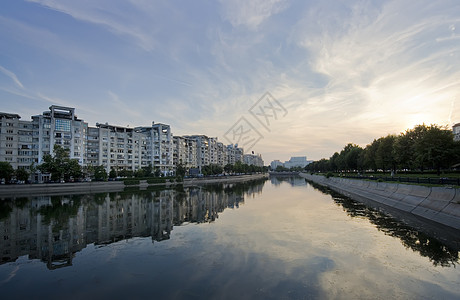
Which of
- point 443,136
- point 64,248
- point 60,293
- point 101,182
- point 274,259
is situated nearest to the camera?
point 60,293

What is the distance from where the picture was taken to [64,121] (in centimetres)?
8594

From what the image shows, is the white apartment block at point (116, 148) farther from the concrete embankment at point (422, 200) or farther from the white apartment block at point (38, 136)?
the concrete embankment at point (422, 200)

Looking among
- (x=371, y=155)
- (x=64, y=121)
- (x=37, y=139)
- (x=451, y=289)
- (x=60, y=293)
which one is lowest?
(x=451, y=289)

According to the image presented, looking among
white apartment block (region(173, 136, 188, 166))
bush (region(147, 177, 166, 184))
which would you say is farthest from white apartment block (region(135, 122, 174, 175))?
bush (region(147, 177, 166, 184))

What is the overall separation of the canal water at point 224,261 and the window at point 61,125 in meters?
68.1

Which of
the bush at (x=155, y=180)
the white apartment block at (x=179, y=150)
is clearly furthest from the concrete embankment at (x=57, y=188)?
the white apartment block at (x=179, y=150)

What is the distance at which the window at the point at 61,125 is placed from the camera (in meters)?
84.4

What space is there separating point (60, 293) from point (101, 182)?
68.5 metres

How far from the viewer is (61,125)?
85312 millimetres

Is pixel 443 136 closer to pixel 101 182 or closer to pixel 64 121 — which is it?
pixel 101 182

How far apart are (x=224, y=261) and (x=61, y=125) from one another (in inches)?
3570

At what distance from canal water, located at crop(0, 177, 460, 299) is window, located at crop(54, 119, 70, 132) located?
68.1 m

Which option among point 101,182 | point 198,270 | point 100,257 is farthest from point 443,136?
point 101,182

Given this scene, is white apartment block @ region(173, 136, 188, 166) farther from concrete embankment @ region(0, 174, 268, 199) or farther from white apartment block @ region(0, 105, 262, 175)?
concrete embankment @ region(0, 174, 268, 199)
